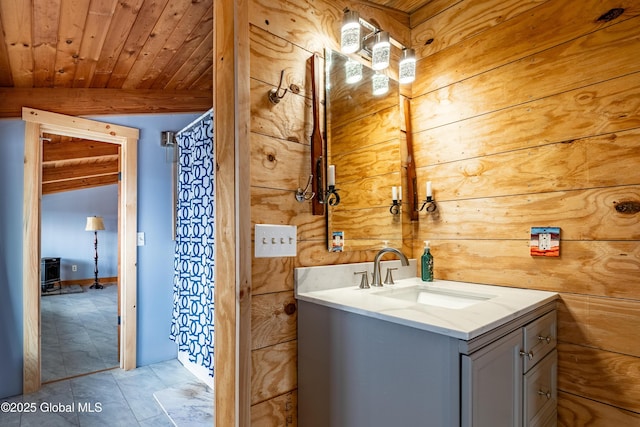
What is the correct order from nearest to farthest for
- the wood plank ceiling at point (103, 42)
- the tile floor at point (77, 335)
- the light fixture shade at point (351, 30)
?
the light fixture shade at point (351, 30) → the wood plank ceiling at point (103, 42) → the tile floor at point (77, 335)

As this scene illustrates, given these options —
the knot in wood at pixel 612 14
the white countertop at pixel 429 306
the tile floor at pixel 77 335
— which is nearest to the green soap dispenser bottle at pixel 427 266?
the white countertop at pixel 429 306

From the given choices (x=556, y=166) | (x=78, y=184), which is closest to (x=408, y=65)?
(x=556, y=166)

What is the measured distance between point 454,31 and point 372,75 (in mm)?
502

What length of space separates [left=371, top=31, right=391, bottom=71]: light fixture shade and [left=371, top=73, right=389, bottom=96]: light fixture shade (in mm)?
148

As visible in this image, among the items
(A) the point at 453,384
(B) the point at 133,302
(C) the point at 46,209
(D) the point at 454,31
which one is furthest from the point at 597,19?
(C) the point at 46,209

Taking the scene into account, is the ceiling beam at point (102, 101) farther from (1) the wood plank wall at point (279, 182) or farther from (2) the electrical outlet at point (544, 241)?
(2) the electrical outlet at point (544, 241)

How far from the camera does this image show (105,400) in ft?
7.82

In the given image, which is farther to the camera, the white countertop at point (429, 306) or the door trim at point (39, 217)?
the door trim at point (39, 217)

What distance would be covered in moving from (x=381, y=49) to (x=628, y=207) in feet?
3.98

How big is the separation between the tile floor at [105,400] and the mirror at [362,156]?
5.64 ft

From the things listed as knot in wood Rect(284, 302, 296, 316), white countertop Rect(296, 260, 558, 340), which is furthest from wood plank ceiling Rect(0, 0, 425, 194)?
knot in wood Rect(284, 302, 296, 316)

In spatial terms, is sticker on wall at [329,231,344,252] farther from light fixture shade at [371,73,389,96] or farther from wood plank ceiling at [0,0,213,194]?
wood plank ceiling at [0,0,213,194]

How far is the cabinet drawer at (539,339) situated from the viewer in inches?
45.9

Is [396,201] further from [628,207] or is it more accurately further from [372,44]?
[628,207]
